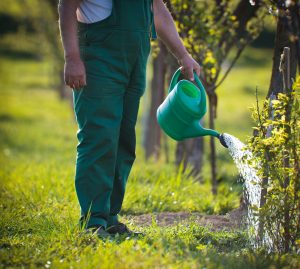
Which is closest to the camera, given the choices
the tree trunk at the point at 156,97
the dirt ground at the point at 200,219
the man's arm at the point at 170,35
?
the man's arm at the point at 170,35

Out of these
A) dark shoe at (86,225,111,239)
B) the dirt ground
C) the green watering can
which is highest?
the green watering can

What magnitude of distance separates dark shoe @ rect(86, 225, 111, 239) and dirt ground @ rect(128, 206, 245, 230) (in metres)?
0.53

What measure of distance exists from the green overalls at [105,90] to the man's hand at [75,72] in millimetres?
104

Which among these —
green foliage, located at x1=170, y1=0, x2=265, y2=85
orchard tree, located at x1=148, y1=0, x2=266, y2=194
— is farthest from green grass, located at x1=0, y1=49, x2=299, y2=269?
green foliage, located at x1=170, y1=0, x2=265, y2=85

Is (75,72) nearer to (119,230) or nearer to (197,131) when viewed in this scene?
(197,131)

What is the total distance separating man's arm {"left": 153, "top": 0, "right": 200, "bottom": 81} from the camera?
4086 mm

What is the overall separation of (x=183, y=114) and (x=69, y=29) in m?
0.80

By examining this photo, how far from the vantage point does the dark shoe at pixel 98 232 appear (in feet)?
12.0

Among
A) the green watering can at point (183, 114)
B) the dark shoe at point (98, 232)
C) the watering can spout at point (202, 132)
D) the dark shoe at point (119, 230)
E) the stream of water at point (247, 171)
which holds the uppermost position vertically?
the green watering can at point (183, 114)

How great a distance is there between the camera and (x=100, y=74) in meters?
3.71

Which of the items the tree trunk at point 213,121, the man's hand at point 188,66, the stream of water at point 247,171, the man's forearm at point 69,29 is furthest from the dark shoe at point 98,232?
the tree trunk at point 213,121

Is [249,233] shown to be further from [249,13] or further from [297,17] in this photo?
[249,13]

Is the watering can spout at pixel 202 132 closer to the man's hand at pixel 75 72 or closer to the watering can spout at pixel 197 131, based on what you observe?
the watering can spout at pixel 197 131

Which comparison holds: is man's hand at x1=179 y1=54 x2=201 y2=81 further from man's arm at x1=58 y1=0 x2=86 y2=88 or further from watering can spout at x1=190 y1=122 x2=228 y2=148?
man's arm at x1=58 y1=0 x2=86 y2=88
